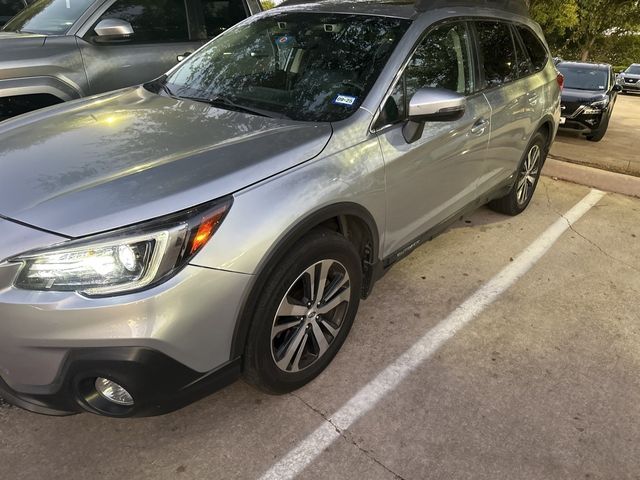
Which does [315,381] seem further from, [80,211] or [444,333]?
[80,211]

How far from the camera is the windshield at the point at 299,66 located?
2697 millimetres

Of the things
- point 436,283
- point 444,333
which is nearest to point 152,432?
point 444,333

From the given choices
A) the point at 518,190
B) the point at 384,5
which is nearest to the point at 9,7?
the point at 384,5

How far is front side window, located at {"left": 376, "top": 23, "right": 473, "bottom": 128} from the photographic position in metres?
2.73

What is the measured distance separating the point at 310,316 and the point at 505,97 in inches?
91.5

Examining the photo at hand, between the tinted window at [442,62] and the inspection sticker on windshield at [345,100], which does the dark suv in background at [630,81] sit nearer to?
the tinted window at [442,62]

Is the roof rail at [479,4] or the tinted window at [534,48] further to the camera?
the tinted window at [534,48]

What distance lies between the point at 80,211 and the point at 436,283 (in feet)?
8.07

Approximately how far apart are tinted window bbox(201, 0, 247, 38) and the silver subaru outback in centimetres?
180

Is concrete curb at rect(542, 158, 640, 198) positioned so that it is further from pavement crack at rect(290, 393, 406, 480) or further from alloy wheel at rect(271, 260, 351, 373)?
pavement crack at rect(290, 393, 406, 480)

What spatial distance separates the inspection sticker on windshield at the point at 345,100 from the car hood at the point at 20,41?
274cm

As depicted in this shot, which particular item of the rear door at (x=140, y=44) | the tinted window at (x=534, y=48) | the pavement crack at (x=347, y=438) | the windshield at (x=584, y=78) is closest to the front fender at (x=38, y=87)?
the rear door at (x=140, y=44)

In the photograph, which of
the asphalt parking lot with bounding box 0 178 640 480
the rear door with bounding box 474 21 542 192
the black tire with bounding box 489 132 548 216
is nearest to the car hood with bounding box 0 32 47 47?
the asphalt parking lot with bounding box 0 178 640 480

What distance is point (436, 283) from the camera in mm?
3641
